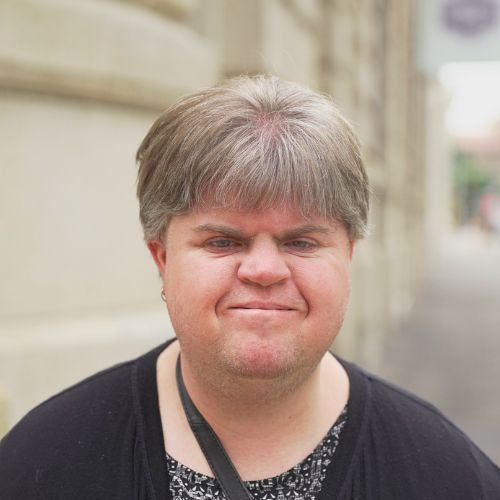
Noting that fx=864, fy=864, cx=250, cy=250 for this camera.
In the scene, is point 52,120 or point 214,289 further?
point 52,120

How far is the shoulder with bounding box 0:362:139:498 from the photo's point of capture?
6.09 ft

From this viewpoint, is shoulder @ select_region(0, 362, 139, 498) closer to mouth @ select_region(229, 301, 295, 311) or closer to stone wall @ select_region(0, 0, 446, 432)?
mouth @ select_region(229, 301, 295, 311)

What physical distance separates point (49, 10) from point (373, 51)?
24.6 ft

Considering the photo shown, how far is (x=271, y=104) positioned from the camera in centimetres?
179

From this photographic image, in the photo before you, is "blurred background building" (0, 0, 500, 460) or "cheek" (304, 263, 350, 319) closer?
"cheek" (304, 263, 350, 319)

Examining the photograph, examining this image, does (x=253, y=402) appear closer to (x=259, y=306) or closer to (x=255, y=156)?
(x=259, y=306)

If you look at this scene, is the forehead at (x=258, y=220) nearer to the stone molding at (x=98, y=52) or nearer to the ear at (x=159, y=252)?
the ear at (x=159, y=252)

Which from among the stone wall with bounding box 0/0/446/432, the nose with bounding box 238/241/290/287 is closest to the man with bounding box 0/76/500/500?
the nose with bounding box 238/241/290/287

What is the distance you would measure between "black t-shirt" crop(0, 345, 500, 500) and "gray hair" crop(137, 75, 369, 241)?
1.41 feet

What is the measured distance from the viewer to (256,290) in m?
1.72

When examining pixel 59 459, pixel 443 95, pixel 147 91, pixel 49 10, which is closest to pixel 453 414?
pixel 147 91

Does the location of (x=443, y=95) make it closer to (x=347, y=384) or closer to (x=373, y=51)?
(x=373, y=51)

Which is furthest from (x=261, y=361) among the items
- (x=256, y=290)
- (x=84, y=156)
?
(x=84, y=156)

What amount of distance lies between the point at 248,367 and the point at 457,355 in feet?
26.2
